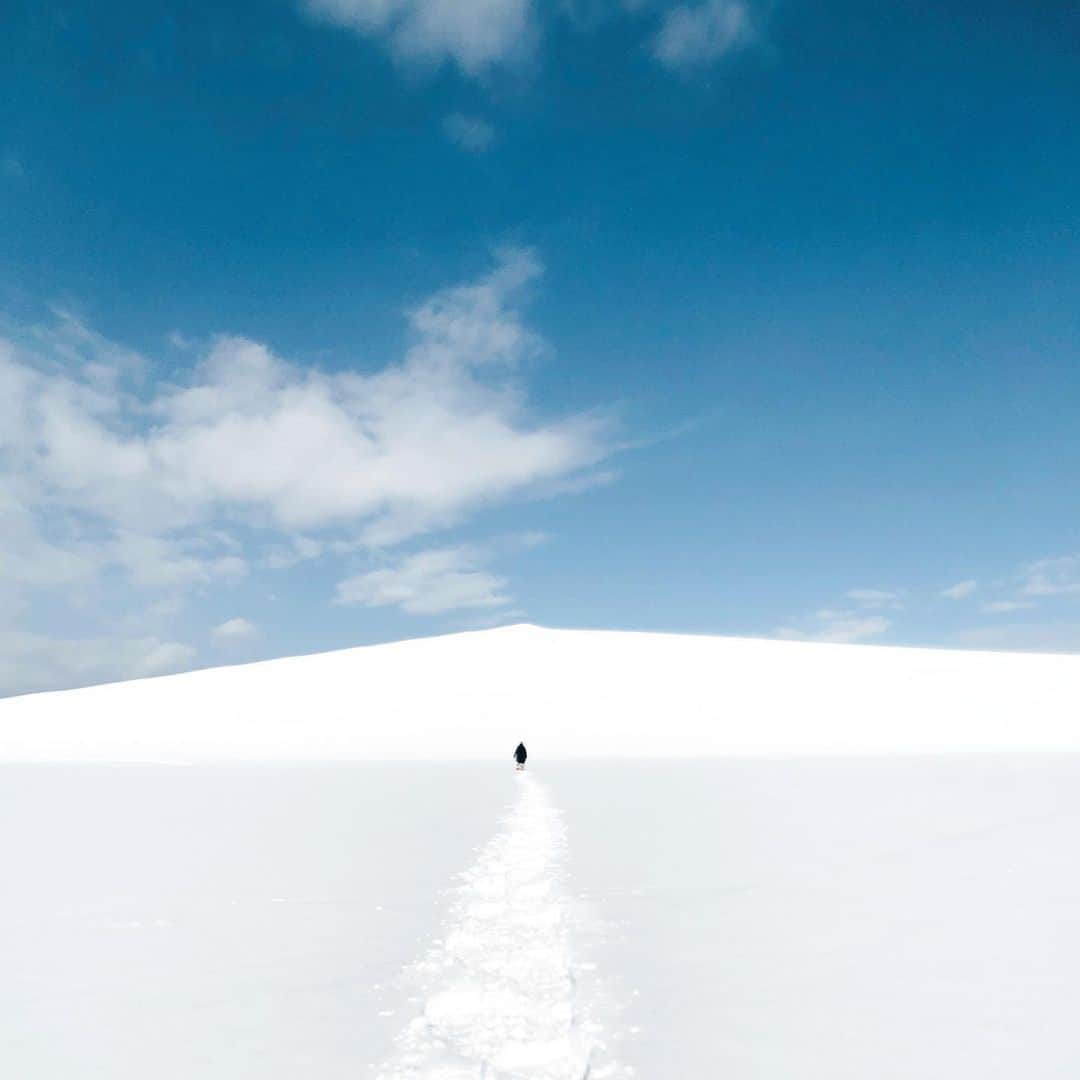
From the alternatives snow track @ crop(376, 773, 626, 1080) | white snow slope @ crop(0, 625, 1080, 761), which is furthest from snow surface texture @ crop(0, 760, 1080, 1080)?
white snow slope @ crop(0, 625, 1080, 761)

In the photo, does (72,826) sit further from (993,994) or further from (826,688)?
(826,688)

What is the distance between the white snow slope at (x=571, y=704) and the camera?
3784cm

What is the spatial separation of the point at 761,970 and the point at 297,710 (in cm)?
4518

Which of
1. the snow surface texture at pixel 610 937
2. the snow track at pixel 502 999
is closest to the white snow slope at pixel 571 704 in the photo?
the snow surface texture at pixel 610 937

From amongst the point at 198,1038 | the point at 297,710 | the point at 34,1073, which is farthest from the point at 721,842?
the point at 297,710

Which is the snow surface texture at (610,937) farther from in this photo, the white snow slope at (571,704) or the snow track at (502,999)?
the white snow slope at (571,704)

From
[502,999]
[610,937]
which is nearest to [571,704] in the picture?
[610,937]

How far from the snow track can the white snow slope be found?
960 inches

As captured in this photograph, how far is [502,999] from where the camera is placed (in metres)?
5.74

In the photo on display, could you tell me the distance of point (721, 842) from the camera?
1216 centimetres

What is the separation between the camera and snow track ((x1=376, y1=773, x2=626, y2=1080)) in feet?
15.6

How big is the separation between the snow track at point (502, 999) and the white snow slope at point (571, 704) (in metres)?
24.4

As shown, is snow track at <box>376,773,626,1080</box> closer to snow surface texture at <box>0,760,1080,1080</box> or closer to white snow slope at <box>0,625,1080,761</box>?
snow surface texture at <box>0,760,1080,1080</box>

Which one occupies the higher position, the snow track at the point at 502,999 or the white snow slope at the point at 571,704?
the white snow slope at the point at 571,704
